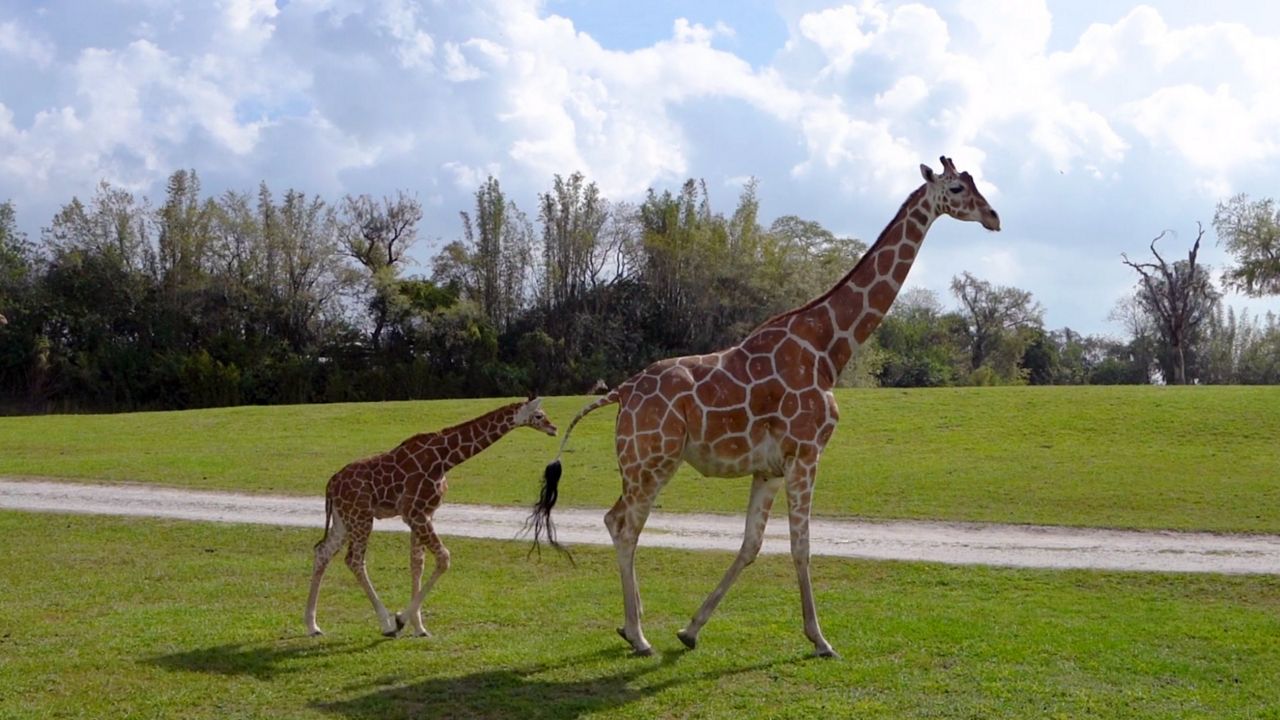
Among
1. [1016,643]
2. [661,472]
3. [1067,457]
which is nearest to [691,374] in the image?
[661,472]

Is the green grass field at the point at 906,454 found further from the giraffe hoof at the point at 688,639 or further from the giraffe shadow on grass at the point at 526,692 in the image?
the giraffe shadow on grass at the point at 526,692

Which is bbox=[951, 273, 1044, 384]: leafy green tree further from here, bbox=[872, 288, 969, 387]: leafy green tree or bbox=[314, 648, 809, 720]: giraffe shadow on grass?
bbox=[314, 648, 809, 720]: giraffe shadow on grass

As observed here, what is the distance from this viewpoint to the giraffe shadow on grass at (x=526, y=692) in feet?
25.6

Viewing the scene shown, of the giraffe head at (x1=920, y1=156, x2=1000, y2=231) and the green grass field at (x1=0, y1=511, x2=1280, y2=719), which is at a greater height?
the giraffe head at (x1=920, y1=156, x2=1000, y2=231)

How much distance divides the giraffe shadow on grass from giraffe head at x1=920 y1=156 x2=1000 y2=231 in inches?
168

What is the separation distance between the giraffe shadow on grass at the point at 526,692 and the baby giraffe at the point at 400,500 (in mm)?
1538

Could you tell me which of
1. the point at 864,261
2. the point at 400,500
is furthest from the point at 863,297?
the point at 400,500

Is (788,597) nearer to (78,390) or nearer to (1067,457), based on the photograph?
(1067,457)

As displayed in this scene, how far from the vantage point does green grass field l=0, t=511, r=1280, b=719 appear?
313 inches

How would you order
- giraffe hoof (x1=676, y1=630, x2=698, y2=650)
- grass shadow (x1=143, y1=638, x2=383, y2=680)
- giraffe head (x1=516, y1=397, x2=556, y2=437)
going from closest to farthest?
grass shadow (x1=143, y1=638, x2=383, y2=680) → giraffe hoof (x1=676, y1=630, x2=698, y2=650) → giraffe head (x1=516, y1=397, x2=556, y2=437)

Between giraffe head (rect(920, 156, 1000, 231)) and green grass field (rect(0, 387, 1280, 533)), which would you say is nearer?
giraffe head (rect(920, 156, 1000, 231))

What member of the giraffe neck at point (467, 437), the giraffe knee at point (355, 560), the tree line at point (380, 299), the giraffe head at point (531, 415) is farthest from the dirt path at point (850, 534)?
the tree line at point (380, 299)

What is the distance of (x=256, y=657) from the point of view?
9273 mm

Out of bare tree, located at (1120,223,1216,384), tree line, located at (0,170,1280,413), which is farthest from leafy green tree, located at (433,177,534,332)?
bare tree, located at (1120,223,1216,384)
